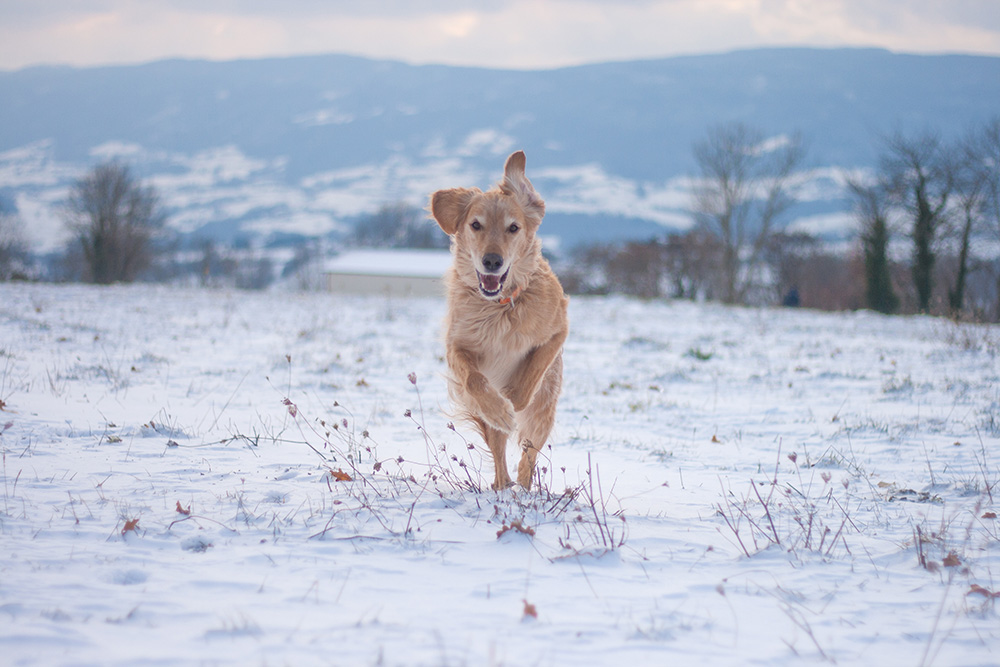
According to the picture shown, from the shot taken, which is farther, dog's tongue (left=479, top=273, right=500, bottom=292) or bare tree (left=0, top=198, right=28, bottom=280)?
bare tree (left=0, top=198, right=28, bottom=280)

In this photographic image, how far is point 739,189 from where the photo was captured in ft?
135

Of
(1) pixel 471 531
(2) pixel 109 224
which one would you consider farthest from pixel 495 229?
(2) pixel 109 224

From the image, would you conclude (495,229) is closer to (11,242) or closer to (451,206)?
(451,206)

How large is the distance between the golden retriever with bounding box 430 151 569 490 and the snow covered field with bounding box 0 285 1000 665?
1.17 ft

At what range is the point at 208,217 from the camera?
16912cm

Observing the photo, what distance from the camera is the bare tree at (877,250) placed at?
34562 millimetres

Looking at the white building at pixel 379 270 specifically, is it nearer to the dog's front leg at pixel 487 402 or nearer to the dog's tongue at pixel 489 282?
the dog's tongue at pixel 489 282

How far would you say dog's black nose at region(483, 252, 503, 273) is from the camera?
13.3ft

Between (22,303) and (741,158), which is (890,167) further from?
(22,303)

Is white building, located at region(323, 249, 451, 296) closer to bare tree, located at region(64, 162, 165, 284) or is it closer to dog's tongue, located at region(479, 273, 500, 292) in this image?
bare tree, located at region(64, 162, 165, 284)

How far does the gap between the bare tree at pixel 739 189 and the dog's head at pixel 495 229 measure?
127ft

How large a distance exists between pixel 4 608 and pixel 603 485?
3.03 meters

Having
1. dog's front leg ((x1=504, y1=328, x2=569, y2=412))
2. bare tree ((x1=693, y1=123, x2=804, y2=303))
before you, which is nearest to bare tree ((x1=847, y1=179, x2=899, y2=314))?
bare tree ((x1=693, y1=123, x2=804, y2=303))

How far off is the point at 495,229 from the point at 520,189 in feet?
1.77
